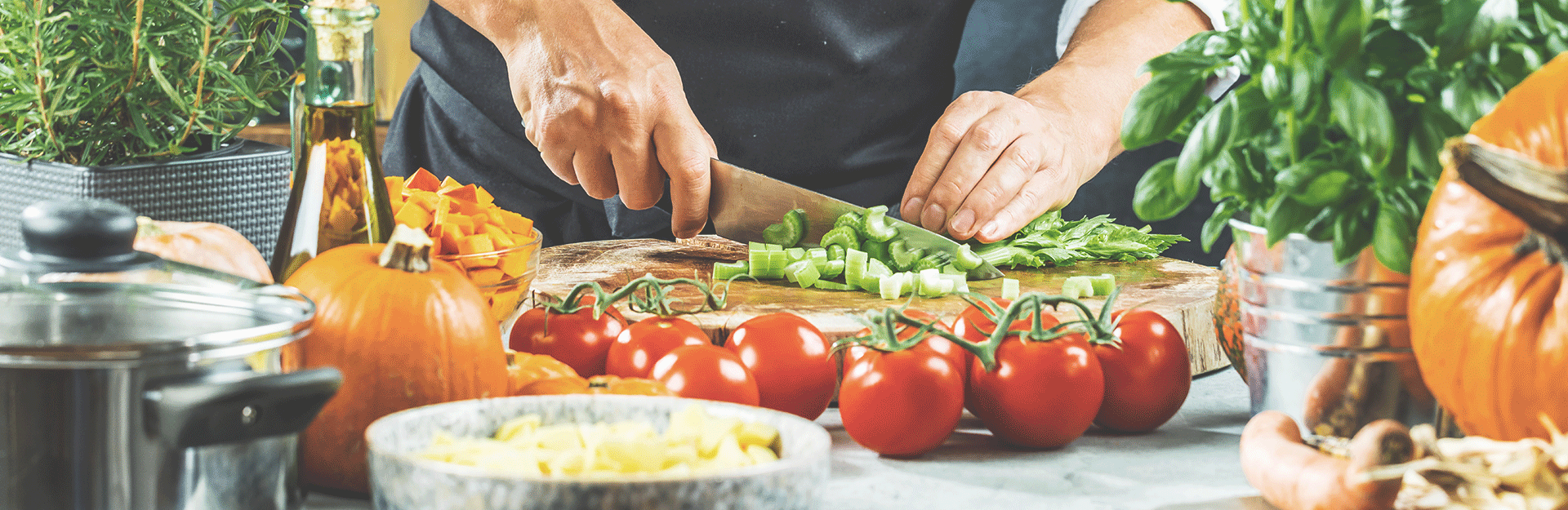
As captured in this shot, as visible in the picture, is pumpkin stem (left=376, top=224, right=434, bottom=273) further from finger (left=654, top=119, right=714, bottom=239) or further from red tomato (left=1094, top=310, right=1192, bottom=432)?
finger (left=654, top=119, right=714, bottom=239)

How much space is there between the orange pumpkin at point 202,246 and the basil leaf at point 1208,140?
2.05 feet

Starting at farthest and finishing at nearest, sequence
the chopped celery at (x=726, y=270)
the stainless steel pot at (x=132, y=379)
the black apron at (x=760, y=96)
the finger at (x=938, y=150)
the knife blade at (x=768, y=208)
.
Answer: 1. the black apron at (x=760, y=96)
2. the finger at (x=938, y=150)
3. the knife blade at (x=768, y=208)
4. the chopped celery at (x=726, y=270)
5. the stainless steel pot at (x=132, y=379)

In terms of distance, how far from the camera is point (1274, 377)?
830mm

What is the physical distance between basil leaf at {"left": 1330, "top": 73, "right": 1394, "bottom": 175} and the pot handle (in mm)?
552

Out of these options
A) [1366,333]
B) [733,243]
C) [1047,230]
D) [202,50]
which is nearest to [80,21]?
[202,50]

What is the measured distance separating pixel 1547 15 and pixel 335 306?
739mm

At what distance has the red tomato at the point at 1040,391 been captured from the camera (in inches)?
35.3

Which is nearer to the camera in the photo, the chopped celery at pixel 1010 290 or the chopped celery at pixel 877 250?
the chopped celery at pixel 1010 290

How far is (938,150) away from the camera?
190 centimetres

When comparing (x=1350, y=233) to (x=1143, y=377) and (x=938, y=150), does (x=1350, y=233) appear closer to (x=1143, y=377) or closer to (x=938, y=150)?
(x=1143, y=377)

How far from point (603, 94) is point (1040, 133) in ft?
2.31

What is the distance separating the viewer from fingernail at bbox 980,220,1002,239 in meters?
1.88

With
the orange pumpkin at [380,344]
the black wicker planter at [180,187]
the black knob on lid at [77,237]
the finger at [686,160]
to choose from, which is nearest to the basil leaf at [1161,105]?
the orange pumpkin at [380,344]

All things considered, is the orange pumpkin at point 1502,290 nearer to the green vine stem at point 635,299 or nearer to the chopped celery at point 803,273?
the green vine stem at point 635,299
